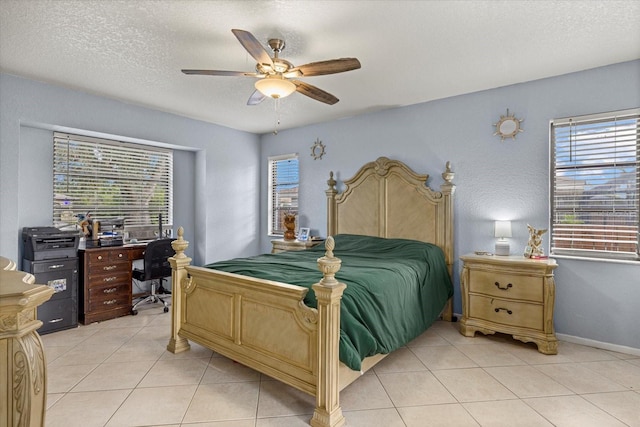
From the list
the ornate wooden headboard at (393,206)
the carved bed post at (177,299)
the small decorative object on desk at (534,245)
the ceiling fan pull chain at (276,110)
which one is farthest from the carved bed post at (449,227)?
the carved bed post at (177,299)

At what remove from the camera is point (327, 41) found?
254 cm

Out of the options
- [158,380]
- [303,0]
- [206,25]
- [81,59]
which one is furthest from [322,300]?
[81,59]

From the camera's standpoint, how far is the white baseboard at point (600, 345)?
9.36 ft

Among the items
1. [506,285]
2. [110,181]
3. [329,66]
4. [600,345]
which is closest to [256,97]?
[329,66]

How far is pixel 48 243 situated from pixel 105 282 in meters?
0.70

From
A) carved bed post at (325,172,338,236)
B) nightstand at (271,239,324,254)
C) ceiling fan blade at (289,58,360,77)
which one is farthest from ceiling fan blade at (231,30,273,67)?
nightstand at (271,239,324,254)

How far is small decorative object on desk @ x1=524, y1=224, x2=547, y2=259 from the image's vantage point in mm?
3105

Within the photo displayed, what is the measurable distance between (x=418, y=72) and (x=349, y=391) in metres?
2.80

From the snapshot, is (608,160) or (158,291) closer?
(608,160)

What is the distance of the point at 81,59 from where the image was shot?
2.88 m

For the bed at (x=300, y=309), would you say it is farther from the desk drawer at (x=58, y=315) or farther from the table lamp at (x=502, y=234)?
the desk drawer at (x=58, y=315)

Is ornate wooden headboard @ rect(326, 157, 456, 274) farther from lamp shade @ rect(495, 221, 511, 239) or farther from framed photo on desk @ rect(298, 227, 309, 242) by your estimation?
lamp shade @ rect(495, 221, 511, 239)

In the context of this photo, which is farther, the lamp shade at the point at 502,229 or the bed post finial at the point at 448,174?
the bed post finial at the point at 448,174

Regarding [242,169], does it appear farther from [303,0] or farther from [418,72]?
[303,0]
